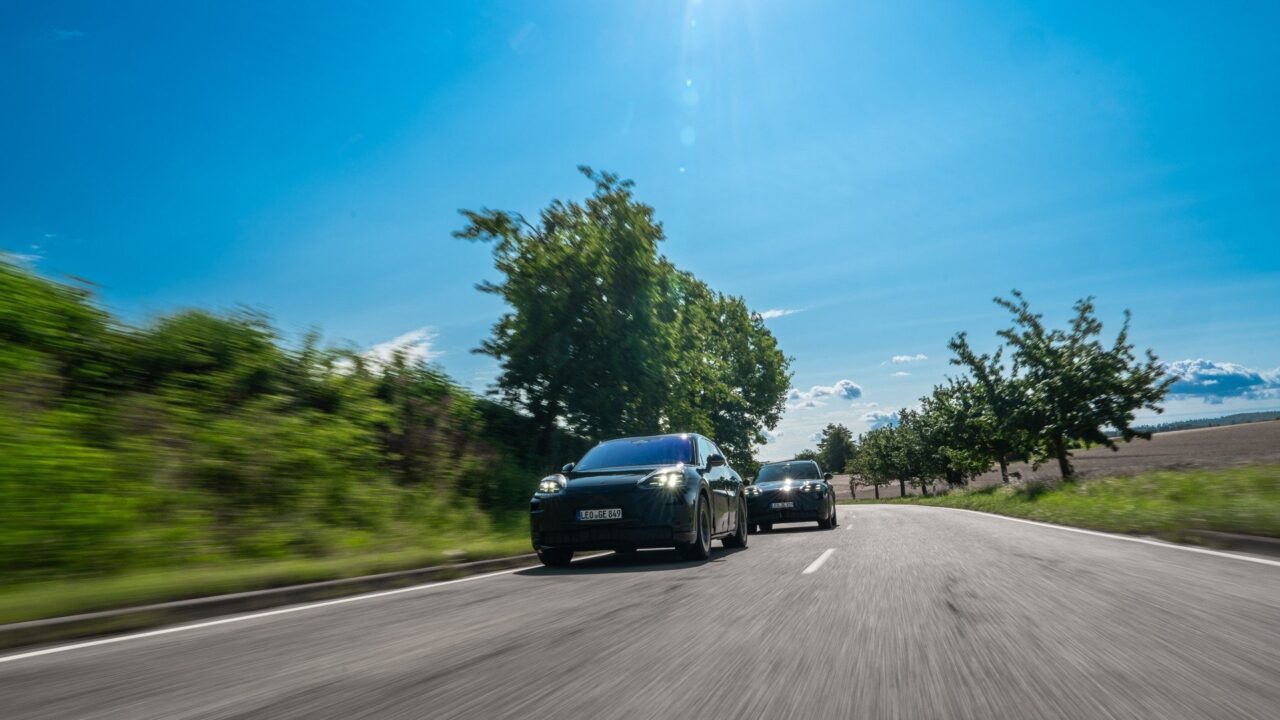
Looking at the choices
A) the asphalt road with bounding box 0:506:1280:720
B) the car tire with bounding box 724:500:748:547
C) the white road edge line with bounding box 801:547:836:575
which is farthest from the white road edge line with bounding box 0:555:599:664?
the car tire with bounding box 724:500:748:547

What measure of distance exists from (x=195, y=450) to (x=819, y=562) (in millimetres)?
7942

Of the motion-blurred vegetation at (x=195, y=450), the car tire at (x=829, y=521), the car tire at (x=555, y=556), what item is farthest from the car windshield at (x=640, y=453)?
the car tire at (x=829, y=521)

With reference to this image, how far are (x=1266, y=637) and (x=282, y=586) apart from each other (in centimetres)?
712

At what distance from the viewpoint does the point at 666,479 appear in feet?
29.4

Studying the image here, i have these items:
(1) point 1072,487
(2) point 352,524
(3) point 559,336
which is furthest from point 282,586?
(1) point 1072,487

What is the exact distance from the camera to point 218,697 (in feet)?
10.6

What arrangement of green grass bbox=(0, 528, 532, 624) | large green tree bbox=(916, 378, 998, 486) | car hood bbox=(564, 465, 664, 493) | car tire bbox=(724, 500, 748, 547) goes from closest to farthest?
1. green grass bbox=(0, 528, 532, 624)
2. car hood bbox=(564, 465, 664, 493)
3. car tire bbox=(724, 500, 748, 547)
4. large green tree bbox=(916, 378, 998, 486)

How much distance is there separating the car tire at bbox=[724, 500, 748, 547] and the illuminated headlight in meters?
2.97

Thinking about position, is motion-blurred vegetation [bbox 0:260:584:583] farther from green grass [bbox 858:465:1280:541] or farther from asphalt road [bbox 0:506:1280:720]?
green grass [bbox 858:465:1280:541]

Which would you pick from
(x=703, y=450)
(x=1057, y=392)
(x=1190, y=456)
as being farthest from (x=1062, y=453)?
(x=703, y=450)

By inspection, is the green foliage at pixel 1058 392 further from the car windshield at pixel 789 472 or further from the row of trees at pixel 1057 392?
the car windshield at pixel 789 472

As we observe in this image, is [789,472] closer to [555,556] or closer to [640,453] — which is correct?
[640,453]

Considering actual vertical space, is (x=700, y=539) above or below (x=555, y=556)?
above

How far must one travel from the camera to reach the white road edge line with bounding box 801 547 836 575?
7.58 metres
